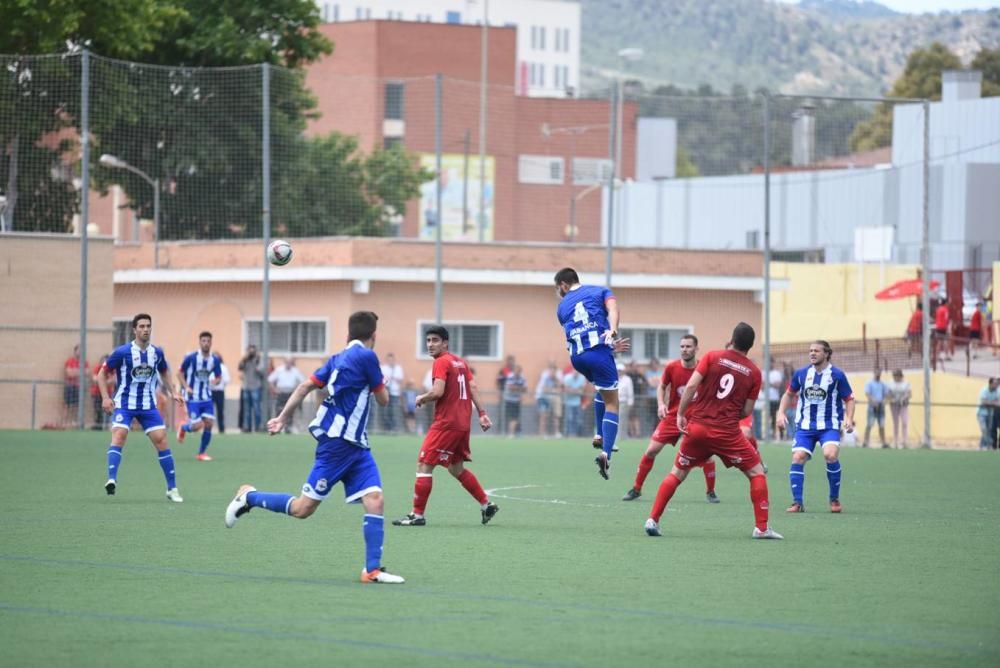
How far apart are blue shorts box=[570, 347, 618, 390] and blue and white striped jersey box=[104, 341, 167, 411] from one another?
4976mm

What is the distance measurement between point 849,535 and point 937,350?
26995mm

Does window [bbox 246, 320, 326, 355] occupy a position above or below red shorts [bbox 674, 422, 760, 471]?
above

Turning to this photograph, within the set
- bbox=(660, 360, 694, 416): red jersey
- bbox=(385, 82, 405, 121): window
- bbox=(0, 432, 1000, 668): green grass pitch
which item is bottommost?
bbox=(0, 432, 1000, 668): green grass pitch

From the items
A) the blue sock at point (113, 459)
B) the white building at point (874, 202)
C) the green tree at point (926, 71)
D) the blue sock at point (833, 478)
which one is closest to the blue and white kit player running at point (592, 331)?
the blue sock at point (833, 478)

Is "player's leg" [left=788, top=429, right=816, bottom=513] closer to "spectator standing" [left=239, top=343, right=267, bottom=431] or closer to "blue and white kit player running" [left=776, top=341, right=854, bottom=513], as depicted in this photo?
"blue and white kit player running" [left=776, top=341, right=854, bottom=513]

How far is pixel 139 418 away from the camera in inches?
710

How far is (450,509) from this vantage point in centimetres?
1753

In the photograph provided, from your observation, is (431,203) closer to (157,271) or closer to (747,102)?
(157,271)

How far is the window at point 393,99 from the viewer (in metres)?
39.5

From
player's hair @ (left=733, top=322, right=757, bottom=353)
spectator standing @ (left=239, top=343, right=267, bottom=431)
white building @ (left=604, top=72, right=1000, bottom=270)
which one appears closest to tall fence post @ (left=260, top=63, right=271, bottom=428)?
spectator standing @ (left=239, top=343, right=267, bottom=431)

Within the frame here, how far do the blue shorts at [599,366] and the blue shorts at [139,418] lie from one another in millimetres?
4972

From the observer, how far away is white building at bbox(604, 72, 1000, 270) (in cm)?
3759

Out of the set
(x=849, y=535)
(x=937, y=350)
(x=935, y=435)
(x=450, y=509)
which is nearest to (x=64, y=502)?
(x=450, y=509)


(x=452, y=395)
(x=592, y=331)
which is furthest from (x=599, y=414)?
(x=452, y=395)
